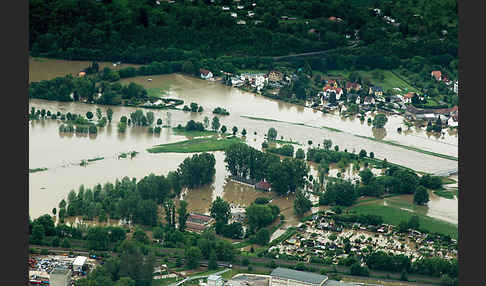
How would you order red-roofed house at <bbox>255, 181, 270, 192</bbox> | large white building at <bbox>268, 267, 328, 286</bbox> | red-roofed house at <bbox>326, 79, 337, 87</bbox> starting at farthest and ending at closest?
red-roofed house at <bbox>326, 79, 337, 87</bbox> → red-roofed house at <bbox>255, 181, 270, 192</bbox> → large white building at <bbox>268, 267, 328, 286</bbox>

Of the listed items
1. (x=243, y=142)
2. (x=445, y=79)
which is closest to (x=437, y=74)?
(x=445, y=79)

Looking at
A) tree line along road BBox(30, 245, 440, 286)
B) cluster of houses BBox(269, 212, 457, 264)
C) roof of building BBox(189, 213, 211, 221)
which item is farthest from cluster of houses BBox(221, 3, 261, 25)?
tree line along road BBox(30, 245, 440, 286)

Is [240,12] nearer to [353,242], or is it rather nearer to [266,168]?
[266,168]

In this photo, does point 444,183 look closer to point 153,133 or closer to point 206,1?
point 153,133

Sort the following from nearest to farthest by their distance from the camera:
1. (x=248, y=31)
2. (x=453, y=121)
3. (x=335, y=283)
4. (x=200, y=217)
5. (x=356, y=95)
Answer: (x=335, y=283)
(x=200, y=217)
(x=453, y=121)
(x=356, y=95)
(x=248, y=31)

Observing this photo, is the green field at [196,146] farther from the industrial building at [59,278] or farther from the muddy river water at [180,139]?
the industrial building at [59,278]

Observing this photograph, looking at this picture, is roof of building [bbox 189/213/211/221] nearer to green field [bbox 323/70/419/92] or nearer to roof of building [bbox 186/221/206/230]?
roof of building [bbox 186/221/206/230]
